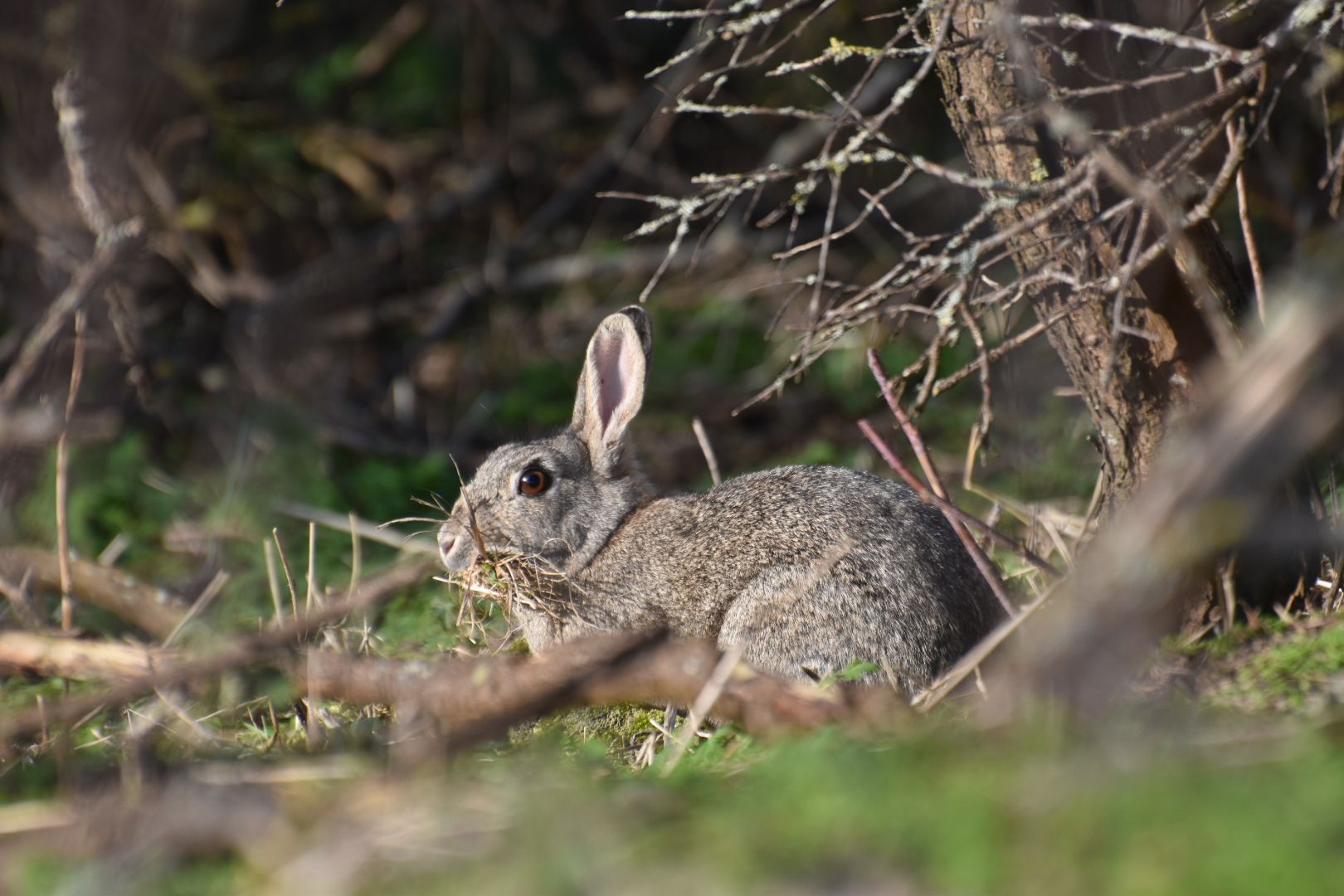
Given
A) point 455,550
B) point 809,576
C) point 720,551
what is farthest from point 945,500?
point 455,550

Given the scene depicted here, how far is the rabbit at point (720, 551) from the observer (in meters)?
4.55

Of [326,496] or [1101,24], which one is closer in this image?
[1101,24]

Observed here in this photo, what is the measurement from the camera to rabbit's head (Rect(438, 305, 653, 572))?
5.52m

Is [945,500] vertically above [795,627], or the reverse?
[945,500]

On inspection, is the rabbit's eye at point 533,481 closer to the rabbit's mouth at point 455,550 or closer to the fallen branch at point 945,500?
the rabbit's mouth at point 455,550

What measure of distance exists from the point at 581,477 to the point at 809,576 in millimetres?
1381

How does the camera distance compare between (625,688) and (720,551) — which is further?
(720,551)

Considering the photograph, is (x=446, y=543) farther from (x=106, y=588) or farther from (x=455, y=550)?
(x=106, y=588)

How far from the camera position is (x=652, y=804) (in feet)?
8.78

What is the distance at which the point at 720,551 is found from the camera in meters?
5.09

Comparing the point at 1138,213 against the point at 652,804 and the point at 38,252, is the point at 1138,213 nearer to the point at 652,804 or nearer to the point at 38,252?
the point at 652,804

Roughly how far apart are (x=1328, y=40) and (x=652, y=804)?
3365 mm

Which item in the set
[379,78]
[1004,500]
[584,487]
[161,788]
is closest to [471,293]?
[379,78]

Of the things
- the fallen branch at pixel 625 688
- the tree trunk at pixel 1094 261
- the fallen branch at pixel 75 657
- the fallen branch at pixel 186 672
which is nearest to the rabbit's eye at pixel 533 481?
the fallen branch at pixel 186 672
